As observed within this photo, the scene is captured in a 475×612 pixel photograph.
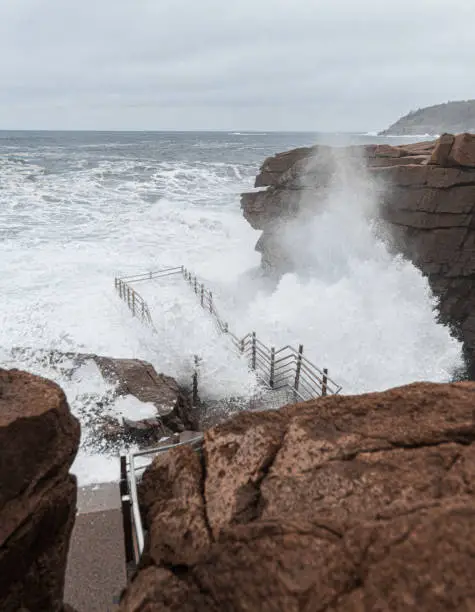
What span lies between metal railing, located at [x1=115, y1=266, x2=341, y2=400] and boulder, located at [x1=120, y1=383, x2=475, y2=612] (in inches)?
165

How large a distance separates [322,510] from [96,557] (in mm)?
2956

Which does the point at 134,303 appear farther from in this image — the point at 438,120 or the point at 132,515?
the point at 438,120

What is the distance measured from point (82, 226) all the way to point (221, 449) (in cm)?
1965

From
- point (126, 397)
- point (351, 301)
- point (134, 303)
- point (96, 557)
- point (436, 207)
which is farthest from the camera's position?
point (351, 301)

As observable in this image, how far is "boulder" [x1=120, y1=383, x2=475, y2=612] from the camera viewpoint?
5.00ft

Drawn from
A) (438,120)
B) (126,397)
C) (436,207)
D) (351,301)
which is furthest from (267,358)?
(438,120)

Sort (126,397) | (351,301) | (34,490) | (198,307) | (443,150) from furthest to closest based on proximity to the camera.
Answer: (351,301)
(198,307)
(443,150)
(126,397)
(34,490)

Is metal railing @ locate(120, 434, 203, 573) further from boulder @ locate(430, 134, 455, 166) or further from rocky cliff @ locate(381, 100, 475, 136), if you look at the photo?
rocky cliff @ locate(381, 100, 475, 136)

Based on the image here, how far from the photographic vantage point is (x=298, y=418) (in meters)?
2.44

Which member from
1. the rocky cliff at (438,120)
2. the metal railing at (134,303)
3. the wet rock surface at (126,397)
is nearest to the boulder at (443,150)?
the metal railing at (134,303)

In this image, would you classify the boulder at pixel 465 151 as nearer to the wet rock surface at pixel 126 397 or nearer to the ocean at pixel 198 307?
the ocean at pixel 198 307

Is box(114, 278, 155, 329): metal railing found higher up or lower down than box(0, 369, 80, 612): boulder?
lower down

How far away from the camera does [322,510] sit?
6.18 feet

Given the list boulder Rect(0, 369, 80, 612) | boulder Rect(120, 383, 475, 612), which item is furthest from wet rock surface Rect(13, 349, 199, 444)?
boulder Rect(120, 383, 475, 612)
